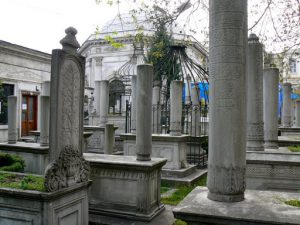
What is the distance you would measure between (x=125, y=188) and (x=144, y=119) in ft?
4.77

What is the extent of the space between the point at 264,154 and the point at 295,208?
10.3 ft

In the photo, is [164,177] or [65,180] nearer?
[65,180]

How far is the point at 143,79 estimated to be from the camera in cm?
663

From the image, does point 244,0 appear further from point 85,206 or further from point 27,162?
point 27,162

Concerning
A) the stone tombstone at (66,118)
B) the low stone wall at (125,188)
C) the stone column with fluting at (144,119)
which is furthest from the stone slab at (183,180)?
the stone tombstone at (66,118)

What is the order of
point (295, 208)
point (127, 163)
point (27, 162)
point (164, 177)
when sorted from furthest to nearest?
point (164, 177) → point (27, 162) → point (127, 163) → point (295, 208)

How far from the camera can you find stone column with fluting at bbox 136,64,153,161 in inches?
252

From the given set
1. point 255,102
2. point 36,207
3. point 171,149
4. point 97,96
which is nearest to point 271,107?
point 255,102

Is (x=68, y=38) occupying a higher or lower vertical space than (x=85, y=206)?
higher

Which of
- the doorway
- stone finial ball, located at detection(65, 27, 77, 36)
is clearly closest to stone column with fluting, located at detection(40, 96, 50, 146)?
stone finial ball, located at detection(65, 27, 77, 36)

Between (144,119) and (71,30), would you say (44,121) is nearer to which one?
(144,119)

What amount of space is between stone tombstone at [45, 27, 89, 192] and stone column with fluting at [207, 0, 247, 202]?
94.3 inches

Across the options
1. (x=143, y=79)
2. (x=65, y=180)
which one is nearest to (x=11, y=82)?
(x=143, y=79)

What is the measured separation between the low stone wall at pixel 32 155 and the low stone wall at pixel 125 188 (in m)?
2.76
